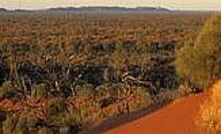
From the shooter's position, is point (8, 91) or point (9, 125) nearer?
point (9, 125)

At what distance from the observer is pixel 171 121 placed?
19.4 metres

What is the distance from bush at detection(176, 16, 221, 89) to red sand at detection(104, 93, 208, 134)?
94.1 inches

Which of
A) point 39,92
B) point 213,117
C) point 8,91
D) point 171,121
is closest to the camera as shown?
point 213,117

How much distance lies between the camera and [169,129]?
18391mm

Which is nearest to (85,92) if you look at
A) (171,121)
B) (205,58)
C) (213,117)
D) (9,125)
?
(205,58)

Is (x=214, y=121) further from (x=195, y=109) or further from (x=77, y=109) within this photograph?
(x=77, y=109)

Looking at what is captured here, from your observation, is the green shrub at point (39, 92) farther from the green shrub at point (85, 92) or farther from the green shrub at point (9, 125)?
the green shrub at point (9, 125)

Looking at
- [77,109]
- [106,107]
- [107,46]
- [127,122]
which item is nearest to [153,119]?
[127,122]

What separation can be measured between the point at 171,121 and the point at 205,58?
5.34m

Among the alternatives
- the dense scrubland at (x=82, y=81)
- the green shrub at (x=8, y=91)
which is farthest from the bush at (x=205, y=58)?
the green shrub at (x=8, y=91)

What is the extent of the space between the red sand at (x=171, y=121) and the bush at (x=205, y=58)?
2391 mm

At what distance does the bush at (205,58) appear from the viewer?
23.8m

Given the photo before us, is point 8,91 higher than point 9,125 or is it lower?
lower

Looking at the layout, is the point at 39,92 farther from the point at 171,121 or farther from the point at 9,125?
the point at 171,121
